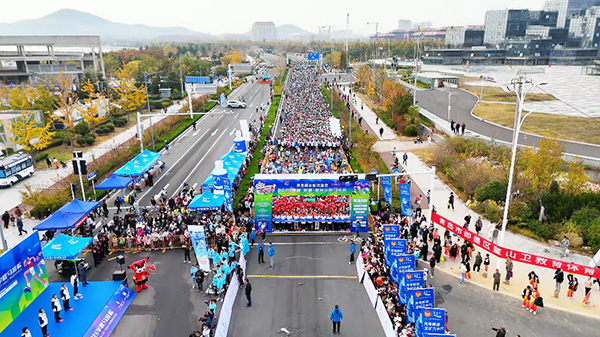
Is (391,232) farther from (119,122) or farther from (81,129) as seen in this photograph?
(119,122)

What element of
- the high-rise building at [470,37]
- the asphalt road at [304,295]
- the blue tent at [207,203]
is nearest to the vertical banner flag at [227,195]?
the blue tent at [207,203]

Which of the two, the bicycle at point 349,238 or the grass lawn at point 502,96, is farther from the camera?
the grass lawn at point 502,96

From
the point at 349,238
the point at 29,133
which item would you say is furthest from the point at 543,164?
the point at 29,133

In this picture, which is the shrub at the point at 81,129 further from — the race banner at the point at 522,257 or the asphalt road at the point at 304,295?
the race banner at the point at 522,257

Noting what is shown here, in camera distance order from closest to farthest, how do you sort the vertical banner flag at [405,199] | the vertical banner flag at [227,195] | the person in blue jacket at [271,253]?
the person in blue jacket at [271,253]
the vertical banner flag at [405,199]
the vertical banner flag at [227,195]

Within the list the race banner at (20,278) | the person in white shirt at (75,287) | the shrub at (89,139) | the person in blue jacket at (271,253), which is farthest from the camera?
the shrub at (89,139)

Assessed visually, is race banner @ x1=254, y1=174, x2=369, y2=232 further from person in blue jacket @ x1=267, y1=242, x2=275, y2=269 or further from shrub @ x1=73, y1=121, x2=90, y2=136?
shrub @ x1=73, y1=121, x2=90, y2=136
